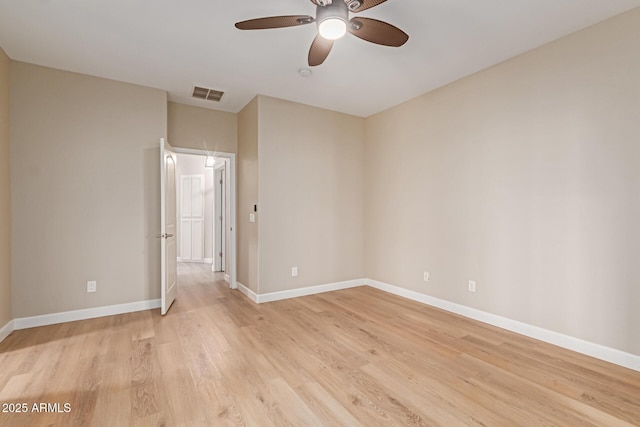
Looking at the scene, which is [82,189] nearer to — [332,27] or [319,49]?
[319,49]

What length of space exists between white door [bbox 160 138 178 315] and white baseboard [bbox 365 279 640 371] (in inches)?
128

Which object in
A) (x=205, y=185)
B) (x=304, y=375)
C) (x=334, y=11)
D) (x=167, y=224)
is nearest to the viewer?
(x=334, y=11)

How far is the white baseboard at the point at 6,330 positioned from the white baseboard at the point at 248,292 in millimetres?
2488

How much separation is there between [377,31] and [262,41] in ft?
3.88

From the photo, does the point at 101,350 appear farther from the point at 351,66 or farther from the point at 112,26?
the point at 351,66

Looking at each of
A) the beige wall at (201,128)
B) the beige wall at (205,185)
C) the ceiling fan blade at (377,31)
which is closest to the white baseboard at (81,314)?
the beige wall at (201,128)

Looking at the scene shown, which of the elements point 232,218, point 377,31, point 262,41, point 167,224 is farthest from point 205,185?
point 377,31

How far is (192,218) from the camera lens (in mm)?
7574

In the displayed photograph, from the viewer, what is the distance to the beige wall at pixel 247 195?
165 inches

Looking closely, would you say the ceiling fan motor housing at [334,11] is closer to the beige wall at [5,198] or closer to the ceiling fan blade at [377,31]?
the ceiling fan blade at [377,31]

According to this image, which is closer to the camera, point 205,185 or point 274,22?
point 274,22

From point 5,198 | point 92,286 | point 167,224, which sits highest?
point 5,198

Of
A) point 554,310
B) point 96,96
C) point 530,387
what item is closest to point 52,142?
point 96,96

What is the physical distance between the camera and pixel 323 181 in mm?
4691
